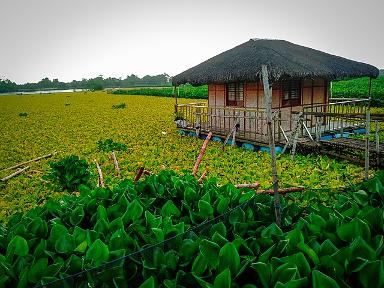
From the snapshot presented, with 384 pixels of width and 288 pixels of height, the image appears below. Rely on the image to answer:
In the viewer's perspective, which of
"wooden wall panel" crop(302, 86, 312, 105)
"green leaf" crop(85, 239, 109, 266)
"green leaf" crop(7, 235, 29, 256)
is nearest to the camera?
"green leaf" crop(85, 239, 109, 266)

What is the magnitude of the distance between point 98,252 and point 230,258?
86 centimetres

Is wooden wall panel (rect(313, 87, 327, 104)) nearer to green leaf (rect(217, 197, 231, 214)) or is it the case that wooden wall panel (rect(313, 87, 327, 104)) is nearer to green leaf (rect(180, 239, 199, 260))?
green leaf (rect(217, 197, 231, 214))

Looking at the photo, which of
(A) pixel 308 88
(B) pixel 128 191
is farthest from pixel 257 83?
(B) pixel 128 191

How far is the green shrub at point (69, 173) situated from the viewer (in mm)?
7211

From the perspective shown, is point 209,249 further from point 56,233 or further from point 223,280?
point 56,233

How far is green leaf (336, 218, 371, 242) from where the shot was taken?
6.72 feet

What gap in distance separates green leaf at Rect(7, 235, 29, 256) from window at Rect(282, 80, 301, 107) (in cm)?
1083

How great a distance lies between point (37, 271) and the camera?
1.93 meters

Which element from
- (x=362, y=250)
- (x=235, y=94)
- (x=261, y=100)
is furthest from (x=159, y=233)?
(x=235, y=94)

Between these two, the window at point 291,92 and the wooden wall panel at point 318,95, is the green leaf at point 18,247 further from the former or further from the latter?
the wooden wall panel at point 318,95

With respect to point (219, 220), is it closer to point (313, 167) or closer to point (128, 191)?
point (128, 191)

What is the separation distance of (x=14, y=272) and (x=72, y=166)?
5.44 metres

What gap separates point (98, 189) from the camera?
3.30 metres

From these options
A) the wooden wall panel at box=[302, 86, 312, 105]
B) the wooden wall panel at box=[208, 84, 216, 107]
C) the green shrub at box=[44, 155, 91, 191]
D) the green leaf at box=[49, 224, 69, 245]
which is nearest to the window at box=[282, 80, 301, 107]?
the wooden wall panel at box=[302, 86, 312, 105]
